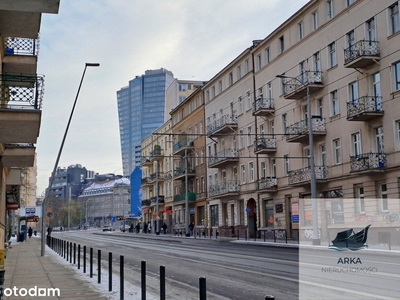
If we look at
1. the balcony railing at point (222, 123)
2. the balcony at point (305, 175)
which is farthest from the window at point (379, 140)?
the balcony railing at point (222, 123)

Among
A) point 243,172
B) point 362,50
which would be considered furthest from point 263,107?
point 362,50

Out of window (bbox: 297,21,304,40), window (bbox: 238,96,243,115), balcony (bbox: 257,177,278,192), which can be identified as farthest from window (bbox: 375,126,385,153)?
window (bbox: 238,96,243,115)

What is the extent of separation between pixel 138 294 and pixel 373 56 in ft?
79.9

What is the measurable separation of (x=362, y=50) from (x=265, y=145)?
594 inches

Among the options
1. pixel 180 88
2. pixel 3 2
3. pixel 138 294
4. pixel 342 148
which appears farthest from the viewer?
pixel 180 88

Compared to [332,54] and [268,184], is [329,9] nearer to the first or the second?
[332,54]

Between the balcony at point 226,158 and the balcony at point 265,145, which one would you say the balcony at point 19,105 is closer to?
the balcony at point 265,145

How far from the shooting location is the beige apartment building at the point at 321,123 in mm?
31625

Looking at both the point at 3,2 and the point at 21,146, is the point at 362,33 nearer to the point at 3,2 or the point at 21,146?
the point at 21,146

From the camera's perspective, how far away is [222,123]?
56.7m

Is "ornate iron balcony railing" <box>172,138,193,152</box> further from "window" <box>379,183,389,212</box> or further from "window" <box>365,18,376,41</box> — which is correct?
"window" <box>379,183,389,212</box>

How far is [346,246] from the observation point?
17016 mm

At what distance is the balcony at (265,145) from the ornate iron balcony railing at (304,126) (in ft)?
16.0

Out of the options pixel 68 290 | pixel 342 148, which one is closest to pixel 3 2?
pixel 68 290
